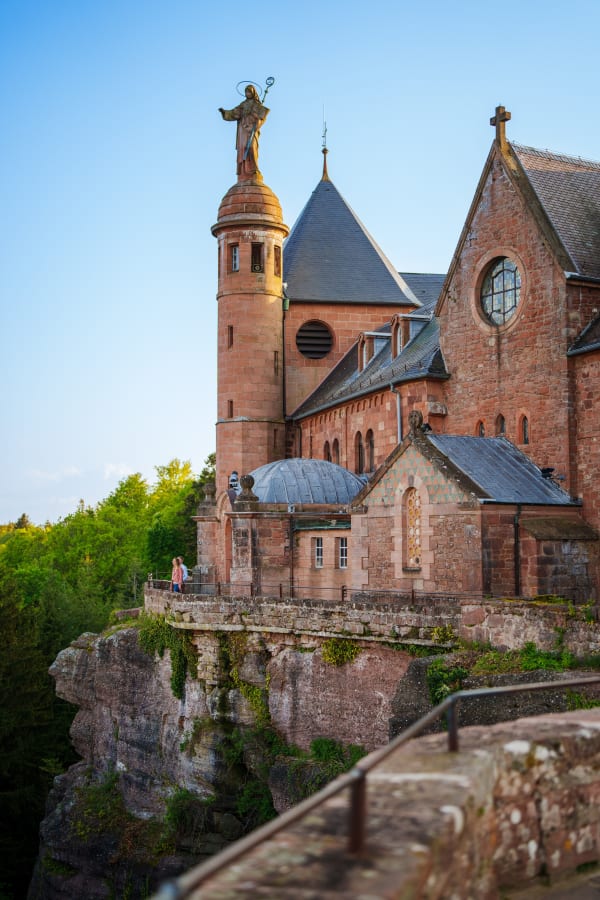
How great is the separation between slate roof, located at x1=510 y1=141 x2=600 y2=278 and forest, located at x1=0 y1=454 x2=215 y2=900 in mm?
28336

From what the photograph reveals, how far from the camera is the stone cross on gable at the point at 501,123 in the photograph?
31.1 m

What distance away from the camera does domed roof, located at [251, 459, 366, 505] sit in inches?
1449

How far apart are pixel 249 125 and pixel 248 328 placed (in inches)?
351

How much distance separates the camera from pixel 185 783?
99.2 ft

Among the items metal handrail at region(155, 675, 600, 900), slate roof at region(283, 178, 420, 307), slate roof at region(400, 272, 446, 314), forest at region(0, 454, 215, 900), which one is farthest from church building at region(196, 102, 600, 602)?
metal handrail at region(155, 675, 600, 900)

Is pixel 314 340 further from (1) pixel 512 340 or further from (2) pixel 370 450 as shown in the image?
(1) pixel 512 340

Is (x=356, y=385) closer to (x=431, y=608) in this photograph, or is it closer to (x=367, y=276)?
(x=367, y=276)

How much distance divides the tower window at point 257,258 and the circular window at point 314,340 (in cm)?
341

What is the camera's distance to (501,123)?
31125 mm

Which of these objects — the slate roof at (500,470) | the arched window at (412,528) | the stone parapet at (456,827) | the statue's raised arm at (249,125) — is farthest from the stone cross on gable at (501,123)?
the stone parapet at (456,827)

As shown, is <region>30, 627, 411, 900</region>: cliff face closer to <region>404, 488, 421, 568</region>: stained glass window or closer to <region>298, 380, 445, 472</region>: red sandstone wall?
<region>404, 488, 421, 568</region>: stained glass window

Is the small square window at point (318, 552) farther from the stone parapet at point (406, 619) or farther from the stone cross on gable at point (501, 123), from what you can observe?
the stone cross on gable at point (501, 123)

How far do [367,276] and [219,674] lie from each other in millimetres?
25462

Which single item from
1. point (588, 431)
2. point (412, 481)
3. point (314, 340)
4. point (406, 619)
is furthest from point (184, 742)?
point (314, 340)
